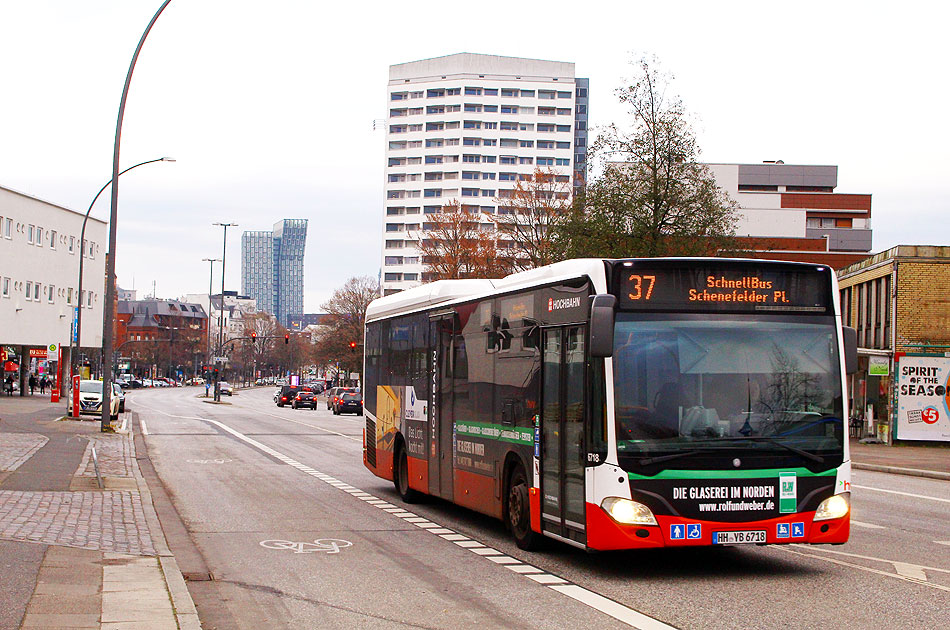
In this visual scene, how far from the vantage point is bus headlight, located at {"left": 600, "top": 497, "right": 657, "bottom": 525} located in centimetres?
987

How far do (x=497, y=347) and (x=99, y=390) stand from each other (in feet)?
135

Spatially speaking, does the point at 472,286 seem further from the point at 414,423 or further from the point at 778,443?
the point at 778,443

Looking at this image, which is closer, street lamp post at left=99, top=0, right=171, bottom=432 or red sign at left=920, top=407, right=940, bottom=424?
street lamp post at left=99, top=0, right=171, bottom=432

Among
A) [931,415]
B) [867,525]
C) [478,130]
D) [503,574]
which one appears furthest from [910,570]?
[478,130]

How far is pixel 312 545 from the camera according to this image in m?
12.4

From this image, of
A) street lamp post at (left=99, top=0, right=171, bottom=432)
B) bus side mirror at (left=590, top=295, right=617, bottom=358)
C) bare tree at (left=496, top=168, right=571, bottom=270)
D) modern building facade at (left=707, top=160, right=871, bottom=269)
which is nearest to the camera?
bus side mirror at (left=590, top=295, right=617, bottom=358)

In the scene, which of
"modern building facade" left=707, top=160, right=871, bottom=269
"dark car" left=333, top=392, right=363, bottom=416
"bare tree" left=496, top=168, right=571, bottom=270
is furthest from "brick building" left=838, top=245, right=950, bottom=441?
"modern building facade" left=707, top=160, right=871, bottom=269

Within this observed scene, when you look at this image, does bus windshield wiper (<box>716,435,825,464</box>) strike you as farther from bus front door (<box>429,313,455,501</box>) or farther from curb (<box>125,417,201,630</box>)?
bus front door (<box>429,313,455,501</box>)

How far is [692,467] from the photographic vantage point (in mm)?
9953

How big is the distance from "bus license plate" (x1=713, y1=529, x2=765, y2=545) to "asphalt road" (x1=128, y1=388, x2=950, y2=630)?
365 millimetres

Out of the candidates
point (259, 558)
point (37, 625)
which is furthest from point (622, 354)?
point (37, 625)

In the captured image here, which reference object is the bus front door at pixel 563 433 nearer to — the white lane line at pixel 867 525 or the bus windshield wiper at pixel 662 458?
the bus windshield wiper at pixel 662 458

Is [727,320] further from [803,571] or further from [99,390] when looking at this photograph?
[99,390]

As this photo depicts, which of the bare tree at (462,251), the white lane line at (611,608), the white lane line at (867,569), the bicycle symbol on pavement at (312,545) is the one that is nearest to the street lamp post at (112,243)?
the bicycle symbol on pavement at (312,545)
